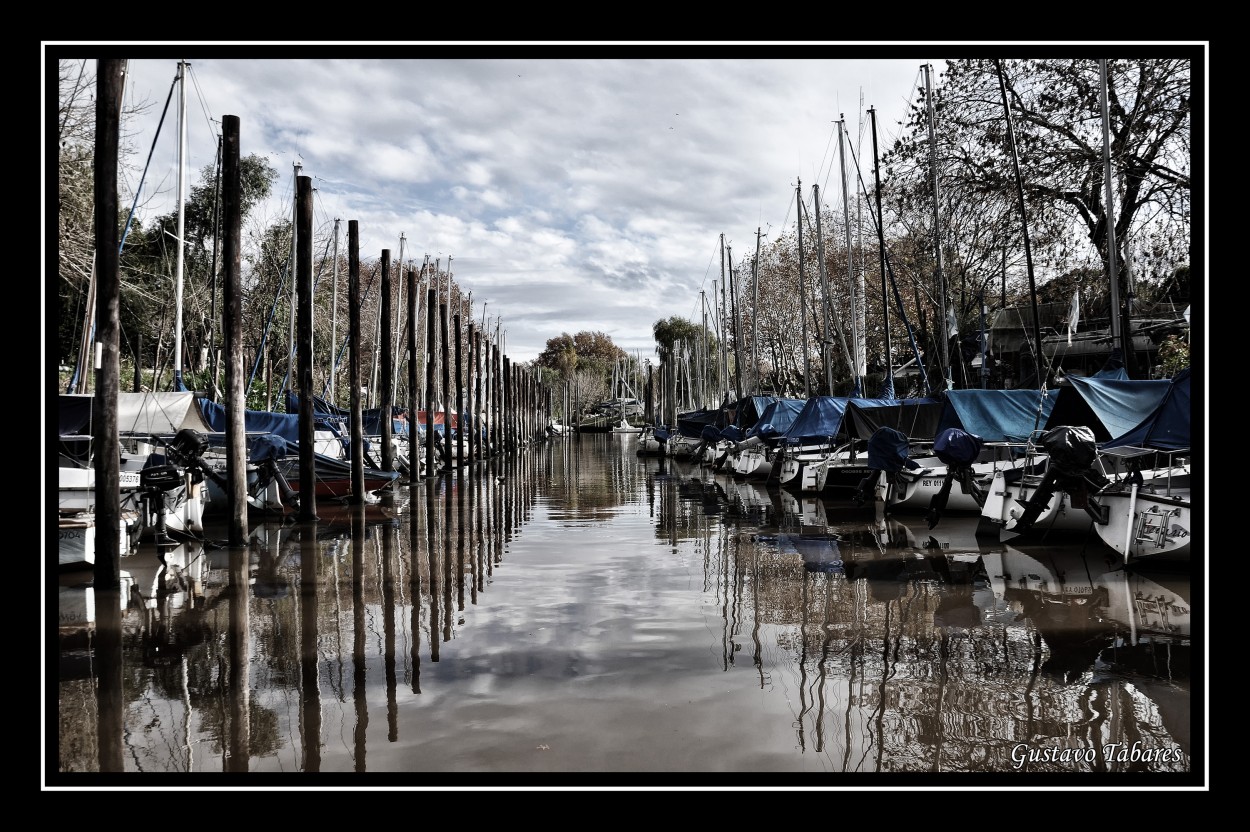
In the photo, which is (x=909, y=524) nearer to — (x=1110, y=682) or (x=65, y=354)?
(x=1110, y=682)

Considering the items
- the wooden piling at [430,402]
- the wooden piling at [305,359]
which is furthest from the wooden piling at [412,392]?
the wooden piling at [305,359]

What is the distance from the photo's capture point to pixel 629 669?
7.69m

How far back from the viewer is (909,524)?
18.0 metres

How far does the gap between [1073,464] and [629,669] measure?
8479mm

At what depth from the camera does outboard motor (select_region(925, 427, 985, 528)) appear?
1714 cm

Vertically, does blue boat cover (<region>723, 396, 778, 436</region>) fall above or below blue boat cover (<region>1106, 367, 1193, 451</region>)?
above

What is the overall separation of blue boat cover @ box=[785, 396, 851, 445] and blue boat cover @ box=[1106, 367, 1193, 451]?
12778 millimetres

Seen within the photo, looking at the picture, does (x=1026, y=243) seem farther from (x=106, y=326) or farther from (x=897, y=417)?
(x=106, y=326)

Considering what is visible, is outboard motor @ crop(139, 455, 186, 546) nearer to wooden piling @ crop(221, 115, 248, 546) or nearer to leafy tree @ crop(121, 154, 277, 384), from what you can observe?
wooden piling @ crop(221, 115, 248, 546)

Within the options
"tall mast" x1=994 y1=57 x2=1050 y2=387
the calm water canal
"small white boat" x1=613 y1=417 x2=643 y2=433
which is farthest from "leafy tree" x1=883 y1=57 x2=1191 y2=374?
"small white boat" x1=613 y1=417 x2=643 y2=433

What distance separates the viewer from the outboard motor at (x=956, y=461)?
675 inches

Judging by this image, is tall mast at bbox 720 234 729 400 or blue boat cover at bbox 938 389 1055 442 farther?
tall mast at bbox 720 234 729 400

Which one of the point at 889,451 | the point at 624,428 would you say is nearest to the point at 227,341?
the point at 889,451
